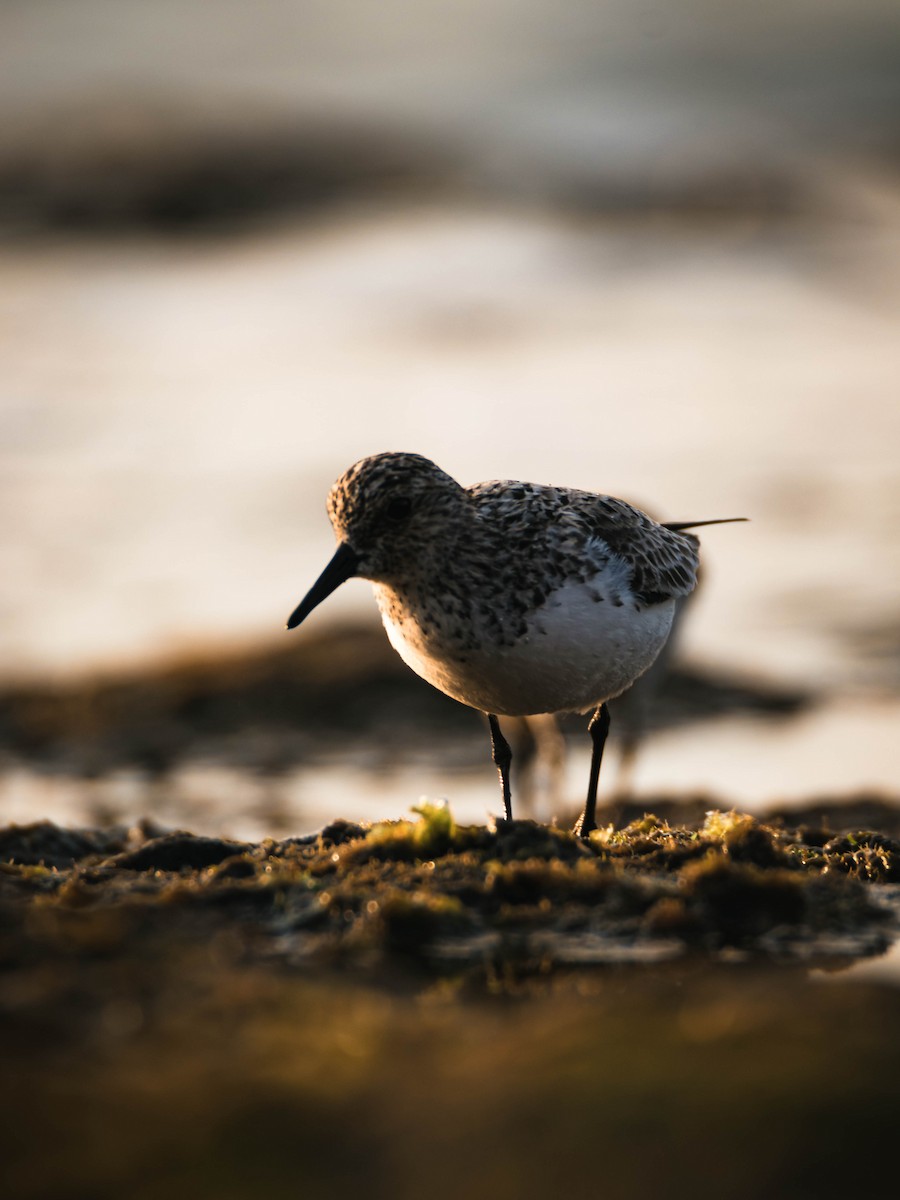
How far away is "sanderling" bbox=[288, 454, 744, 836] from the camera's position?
6160 millimetres

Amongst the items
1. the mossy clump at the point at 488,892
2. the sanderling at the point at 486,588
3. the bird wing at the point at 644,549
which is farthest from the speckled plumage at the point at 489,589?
the mossy clump at the point at 488,892

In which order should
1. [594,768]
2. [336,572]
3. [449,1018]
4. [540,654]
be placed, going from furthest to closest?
[594,768]
[336,572]
[540,654]
[449,1018]

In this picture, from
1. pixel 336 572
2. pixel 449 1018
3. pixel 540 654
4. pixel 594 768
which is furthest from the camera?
pixel 594 768

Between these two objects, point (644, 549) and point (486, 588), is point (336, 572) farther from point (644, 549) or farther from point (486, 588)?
point (644, 549)

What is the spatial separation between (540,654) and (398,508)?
34.0 inches

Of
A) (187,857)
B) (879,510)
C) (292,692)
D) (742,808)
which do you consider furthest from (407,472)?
(879,510)

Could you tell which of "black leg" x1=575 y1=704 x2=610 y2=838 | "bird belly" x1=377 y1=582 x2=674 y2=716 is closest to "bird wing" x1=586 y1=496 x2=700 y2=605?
"bird belly" x1=377 y1=582 x2=674 y2=716

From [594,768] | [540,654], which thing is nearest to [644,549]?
[594,768]

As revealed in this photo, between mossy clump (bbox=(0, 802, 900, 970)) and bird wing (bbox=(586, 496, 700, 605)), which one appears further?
bird wing (bbox=(586, 496, 700, 605))

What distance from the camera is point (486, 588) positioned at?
6.18 metres

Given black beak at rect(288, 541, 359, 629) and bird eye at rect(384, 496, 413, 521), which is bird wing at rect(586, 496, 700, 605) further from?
black beak at rect(288, 541, 359, 629)

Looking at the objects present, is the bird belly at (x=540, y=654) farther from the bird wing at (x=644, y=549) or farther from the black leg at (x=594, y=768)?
the black leg at (x=594, y=768)

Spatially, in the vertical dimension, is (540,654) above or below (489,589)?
below

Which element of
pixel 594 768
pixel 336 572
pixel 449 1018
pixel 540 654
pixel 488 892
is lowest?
pixel 449 1018
